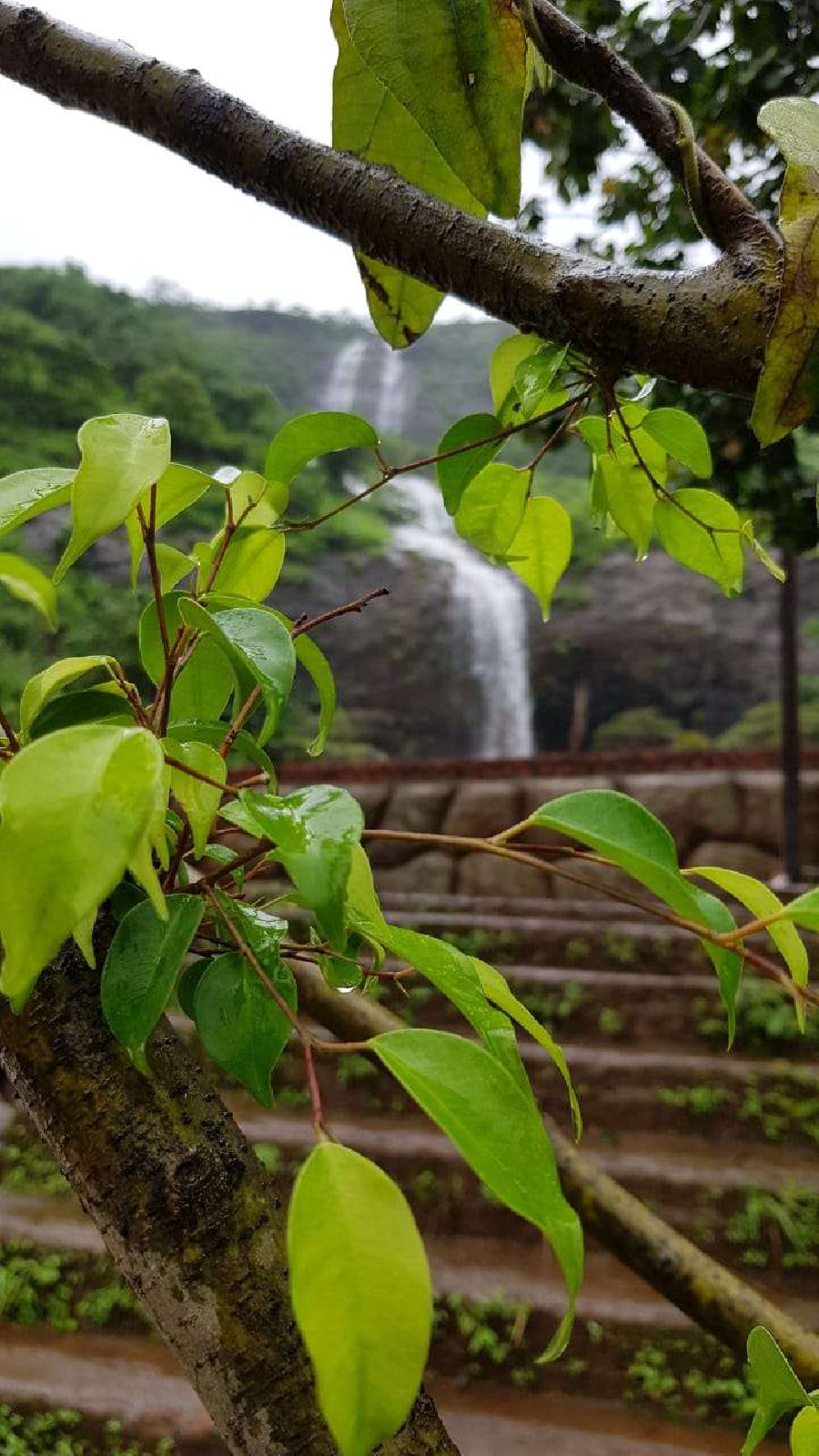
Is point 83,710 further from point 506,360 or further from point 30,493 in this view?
point 506,360

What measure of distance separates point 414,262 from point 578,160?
202cm

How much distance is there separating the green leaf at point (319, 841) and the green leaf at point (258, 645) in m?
0.03

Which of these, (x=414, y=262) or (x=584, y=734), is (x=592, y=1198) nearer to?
(x=414, y=262)

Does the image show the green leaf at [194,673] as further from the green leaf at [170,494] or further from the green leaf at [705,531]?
the green leaf at [705,531]

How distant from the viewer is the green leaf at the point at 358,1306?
17 centimetres

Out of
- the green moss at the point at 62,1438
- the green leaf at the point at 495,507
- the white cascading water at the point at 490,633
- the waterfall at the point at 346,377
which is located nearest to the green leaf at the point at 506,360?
the green leaf at the point at 495,507

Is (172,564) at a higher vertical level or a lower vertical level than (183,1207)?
higher

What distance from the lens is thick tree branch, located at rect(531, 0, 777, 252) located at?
285mm

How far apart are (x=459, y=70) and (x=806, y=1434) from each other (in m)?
0.42

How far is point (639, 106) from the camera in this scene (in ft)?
0.98

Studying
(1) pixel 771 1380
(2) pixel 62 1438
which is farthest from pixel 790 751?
(1) pixel 771 1380

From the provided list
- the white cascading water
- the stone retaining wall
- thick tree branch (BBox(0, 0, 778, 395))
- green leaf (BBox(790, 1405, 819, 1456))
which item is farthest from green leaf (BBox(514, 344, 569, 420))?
the white cascading water

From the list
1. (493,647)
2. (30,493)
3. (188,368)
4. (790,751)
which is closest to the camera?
(30,493)

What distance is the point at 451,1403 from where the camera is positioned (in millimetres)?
1508
